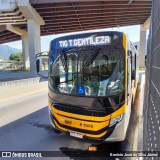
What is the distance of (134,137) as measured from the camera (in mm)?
6117

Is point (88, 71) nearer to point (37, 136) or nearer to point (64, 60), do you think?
point (64, 60)

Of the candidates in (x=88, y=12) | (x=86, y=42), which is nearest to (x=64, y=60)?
(x=86, y=42)

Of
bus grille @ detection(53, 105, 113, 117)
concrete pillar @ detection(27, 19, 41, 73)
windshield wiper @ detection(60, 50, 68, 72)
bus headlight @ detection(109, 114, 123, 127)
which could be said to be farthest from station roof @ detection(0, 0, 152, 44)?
bus headlight @ detection(109, 114, 123, 127)

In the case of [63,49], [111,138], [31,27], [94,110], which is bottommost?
[111,138]

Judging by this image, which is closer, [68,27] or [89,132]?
[89,132]

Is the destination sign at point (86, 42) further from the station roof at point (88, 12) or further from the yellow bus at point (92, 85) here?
the station roof at point (88, 12)

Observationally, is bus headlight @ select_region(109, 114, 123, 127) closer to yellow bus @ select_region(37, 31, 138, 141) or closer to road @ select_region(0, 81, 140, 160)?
yellow bus @ select_region(37, 31, 138, 141)

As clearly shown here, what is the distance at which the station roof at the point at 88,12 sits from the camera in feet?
98.1

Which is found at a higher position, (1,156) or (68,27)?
(68,27)

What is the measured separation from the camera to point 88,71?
5.22 m

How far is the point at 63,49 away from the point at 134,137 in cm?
334

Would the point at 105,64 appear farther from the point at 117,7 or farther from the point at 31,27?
the point at 117,7

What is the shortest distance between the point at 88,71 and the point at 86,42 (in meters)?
0.78

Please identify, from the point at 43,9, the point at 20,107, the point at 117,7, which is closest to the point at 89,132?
the point at 20,107
